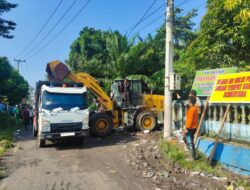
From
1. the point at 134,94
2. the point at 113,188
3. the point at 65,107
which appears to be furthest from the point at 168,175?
the point at 134,94

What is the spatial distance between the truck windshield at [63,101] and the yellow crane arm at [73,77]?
195cm

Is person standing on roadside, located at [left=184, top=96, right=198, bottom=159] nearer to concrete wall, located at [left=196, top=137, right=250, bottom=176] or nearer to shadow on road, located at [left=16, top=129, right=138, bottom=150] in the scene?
concrete wall, located at [left=196, top=137, right=250, bottom=176]

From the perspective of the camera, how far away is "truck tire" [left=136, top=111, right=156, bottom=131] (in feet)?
53.5

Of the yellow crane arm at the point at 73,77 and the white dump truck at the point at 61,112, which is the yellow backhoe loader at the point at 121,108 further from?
the white dump truck at the point at 61,112

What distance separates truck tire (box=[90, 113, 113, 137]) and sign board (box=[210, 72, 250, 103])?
6.94 meters

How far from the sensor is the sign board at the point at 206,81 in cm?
1012

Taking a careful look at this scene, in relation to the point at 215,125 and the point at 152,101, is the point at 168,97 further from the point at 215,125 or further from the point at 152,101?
the point at 152,101

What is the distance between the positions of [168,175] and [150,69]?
60.5 feet

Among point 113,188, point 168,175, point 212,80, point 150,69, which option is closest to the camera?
point 113,188

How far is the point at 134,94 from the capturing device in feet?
55.4

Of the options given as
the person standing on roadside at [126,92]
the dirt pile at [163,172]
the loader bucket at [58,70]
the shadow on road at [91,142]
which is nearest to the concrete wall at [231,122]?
the dirt pile at [163,172]

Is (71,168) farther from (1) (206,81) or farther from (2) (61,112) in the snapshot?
(1) (206,81)

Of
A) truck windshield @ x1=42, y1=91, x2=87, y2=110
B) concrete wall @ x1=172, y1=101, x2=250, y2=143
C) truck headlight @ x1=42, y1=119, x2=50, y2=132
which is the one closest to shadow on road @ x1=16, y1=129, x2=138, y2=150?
truck headlight @ x1=42, y1=119, x2=50, y2=132

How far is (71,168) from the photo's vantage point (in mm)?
9250
